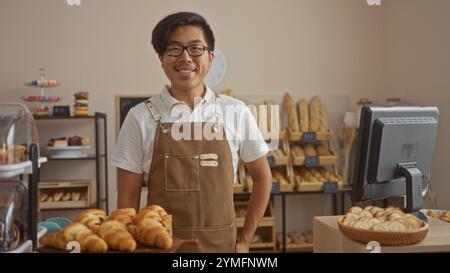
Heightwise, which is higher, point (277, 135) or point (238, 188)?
point (277, 135)

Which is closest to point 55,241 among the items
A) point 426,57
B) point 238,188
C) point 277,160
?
point 426,57

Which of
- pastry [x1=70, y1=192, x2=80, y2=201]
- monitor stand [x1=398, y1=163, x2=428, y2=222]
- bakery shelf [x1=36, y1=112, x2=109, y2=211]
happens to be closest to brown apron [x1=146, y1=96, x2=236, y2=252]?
monitor stand [x1=398, y1=163, x2=428, y2=222]

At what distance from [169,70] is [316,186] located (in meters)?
1.76

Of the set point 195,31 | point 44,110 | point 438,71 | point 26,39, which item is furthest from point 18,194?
point 44,110

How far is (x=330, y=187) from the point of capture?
2631 millimetres

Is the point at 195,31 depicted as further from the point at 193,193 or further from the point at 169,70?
the point at 193,193

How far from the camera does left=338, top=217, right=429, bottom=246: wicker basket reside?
881 mm

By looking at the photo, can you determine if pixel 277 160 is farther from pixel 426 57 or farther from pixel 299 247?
pixel 426 57

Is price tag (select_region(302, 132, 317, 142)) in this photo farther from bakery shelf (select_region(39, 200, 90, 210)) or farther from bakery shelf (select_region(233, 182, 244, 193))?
bakery shelf (select_region(39, 200, 90, 210))

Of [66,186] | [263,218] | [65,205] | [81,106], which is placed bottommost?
[263,218]

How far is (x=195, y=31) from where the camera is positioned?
1.12 meters

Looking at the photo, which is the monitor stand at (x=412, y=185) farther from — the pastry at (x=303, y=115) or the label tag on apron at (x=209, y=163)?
Answer: the pastry at (x=303, y=115)

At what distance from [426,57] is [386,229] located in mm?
1020

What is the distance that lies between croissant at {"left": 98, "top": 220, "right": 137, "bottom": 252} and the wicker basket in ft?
1.53
